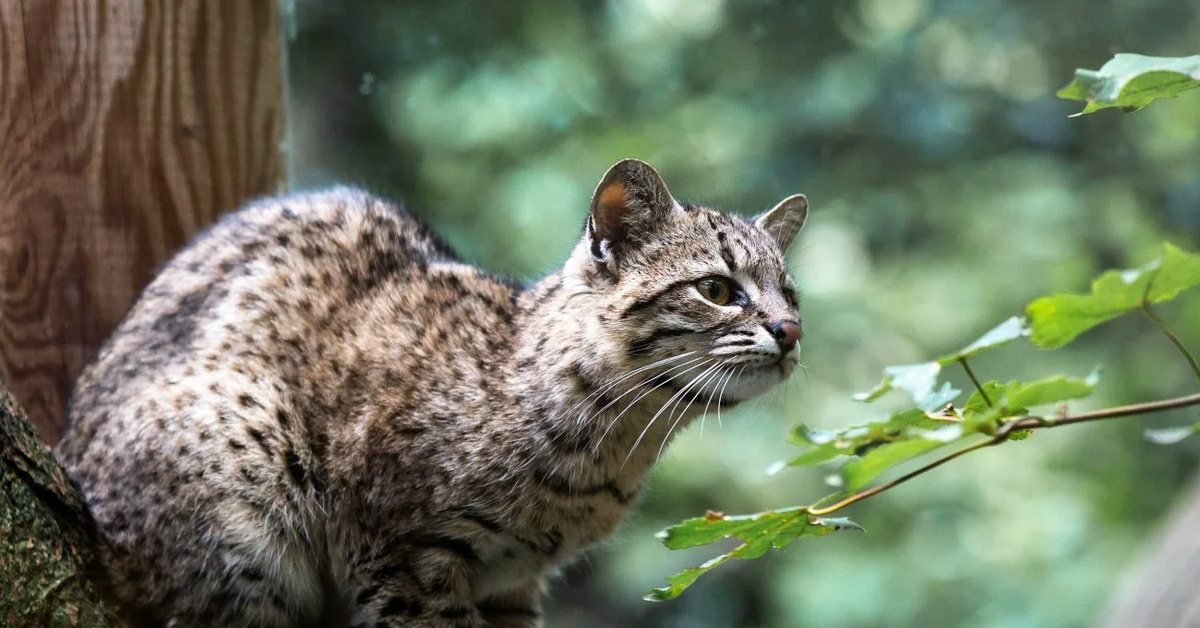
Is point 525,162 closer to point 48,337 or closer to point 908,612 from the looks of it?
point 48,337

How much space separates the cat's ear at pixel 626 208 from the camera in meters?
2.20

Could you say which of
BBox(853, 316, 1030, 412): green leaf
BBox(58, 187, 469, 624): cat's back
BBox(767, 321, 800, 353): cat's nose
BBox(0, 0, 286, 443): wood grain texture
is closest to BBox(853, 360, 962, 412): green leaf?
BBox(853, 316, 1030, 412): green leaf

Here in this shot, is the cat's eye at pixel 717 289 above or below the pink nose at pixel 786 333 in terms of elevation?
above

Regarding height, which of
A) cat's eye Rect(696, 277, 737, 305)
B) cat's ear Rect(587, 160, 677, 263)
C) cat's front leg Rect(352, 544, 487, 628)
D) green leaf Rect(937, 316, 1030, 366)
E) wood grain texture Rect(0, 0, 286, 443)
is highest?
wood grain texture Rect(0, 0, 286, 443)

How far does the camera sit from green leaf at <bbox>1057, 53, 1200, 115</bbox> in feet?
3.69

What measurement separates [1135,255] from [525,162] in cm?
241

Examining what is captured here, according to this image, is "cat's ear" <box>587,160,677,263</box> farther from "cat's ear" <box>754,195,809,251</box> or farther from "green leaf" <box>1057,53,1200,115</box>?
"green leaf" <box>1057,53,1200,115</box>

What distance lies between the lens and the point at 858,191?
4309 mm

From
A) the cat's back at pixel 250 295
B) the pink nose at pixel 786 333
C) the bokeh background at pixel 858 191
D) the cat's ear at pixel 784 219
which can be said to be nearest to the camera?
the pink nose at pixel 786 333

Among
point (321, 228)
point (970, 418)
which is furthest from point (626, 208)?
point (970, 418)

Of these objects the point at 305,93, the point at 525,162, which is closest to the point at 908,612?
the point at 525,162

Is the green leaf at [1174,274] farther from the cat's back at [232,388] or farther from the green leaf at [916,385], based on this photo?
the cat's back at [232,388]

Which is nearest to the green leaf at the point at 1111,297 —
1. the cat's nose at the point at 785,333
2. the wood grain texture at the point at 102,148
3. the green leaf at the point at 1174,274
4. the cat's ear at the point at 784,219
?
the green leaf at the point at 1174,274

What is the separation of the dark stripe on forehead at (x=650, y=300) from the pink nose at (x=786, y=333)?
0.20m
